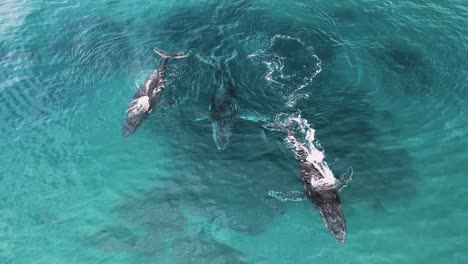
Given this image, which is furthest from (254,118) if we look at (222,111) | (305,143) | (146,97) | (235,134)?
(146,97)

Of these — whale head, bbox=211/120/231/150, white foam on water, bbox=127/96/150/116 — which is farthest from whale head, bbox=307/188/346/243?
white foam on water, bbox=127/96/150/116

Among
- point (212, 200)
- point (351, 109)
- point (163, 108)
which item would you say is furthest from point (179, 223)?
point (351, 109)

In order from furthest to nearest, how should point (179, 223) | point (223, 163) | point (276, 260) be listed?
point (223, 163) → point (179, 223) → point (276, 260)

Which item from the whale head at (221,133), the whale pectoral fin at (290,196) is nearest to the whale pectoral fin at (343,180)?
the whale pectoral fin at (290,196)

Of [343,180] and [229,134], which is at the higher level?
[229,134]

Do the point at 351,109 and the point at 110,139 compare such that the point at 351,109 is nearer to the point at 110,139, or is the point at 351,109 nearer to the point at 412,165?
the point at 412,165

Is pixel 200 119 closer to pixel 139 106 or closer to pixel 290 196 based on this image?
pixel 139 106
